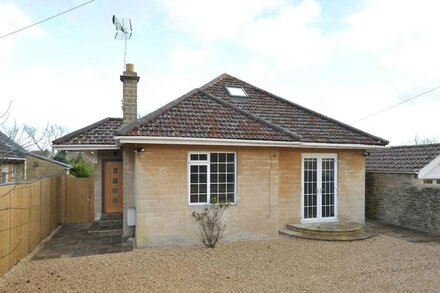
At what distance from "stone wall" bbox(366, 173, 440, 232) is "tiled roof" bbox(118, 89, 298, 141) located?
6185 millimetres

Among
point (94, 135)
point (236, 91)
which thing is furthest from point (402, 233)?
point (94, 135)

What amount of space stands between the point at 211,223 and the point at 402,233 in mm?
7671

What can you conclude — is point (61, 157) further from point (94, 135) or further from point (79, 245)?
point (79, 245)

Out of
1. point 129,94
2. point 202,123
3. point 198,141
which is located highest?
point 129,94

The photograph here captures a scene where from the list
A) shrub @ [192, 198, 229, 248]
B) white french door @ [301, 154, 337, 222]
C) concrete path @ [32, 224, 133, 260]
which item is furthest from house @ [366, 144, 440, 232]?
concrete path @ [32, 224, 133, 260]

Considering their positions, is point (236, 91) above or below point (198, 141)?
above

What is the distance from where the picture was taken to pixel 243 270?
740 centimetres

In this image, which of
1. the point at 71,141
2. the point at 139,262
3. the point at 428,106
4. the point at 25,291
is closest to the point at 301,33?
the point at 71,141

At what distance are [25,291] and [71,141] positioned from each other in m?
7.83

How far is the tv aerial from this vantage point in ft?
38.2

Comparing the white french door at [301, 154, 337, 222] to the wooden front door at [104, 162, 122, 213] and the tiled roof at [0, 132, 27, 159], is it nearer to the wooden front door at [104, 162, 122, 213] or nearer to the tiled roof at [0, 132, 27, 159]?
the wooden front door at [104, 162, 122, 213]

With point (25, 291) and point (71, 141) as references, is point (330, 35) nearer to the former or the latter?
point (71, 141)

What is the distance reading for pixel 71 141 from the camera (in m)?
12.7

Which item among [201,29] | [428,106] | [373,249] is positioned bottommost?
[373,249]
